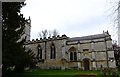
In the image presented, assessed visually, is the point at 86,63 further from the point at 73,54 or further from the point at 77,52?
the point at 73,54

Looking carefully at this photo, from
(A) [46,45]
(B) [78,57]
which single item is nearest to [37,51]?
(A) [46,45]

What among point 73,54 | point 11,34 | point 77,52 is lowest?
point 73,54

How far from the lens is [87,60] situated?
1406 inches

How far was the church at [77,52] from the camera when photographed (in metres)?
34.7

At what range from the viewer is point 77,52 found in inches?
1454

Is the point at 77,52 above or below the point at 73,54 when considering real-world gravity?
above

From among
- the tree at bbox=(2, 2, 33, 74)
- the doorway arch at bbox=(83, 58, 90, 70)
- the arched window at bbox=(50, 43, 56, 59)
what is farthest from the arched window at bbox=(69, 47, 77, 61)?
the tree at bbox=(2, 2, 33, 74)

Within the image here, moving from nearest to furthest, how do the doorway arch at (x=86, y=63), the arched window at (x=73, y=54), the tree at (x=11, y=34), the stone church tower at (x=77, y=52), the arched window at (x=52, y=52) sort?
the tree at (x=11, y=34), the stone church tower at (x=77, y=52), the doorway arch at (x=86, y=63), the arched window at (x=73, y=54), the arched window at (x=52, y=52)

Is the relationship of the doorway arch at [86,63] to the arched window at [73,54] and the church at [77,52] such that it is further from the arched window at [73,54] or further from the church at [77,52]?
the arched window at [73,54]

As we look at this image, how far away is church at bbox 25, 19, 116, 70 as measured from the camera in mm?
34719

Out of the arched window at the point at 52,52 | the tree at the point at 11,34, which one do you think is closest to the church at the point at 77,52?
the arched window at the point at 52,52

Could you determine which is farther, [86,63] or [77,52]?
[77,52]

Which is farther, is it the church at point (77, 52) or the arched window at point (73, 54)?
the arched window at point (73, 54)

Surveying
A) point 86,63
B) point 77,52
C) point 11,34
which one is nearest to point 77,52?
point 77,52
